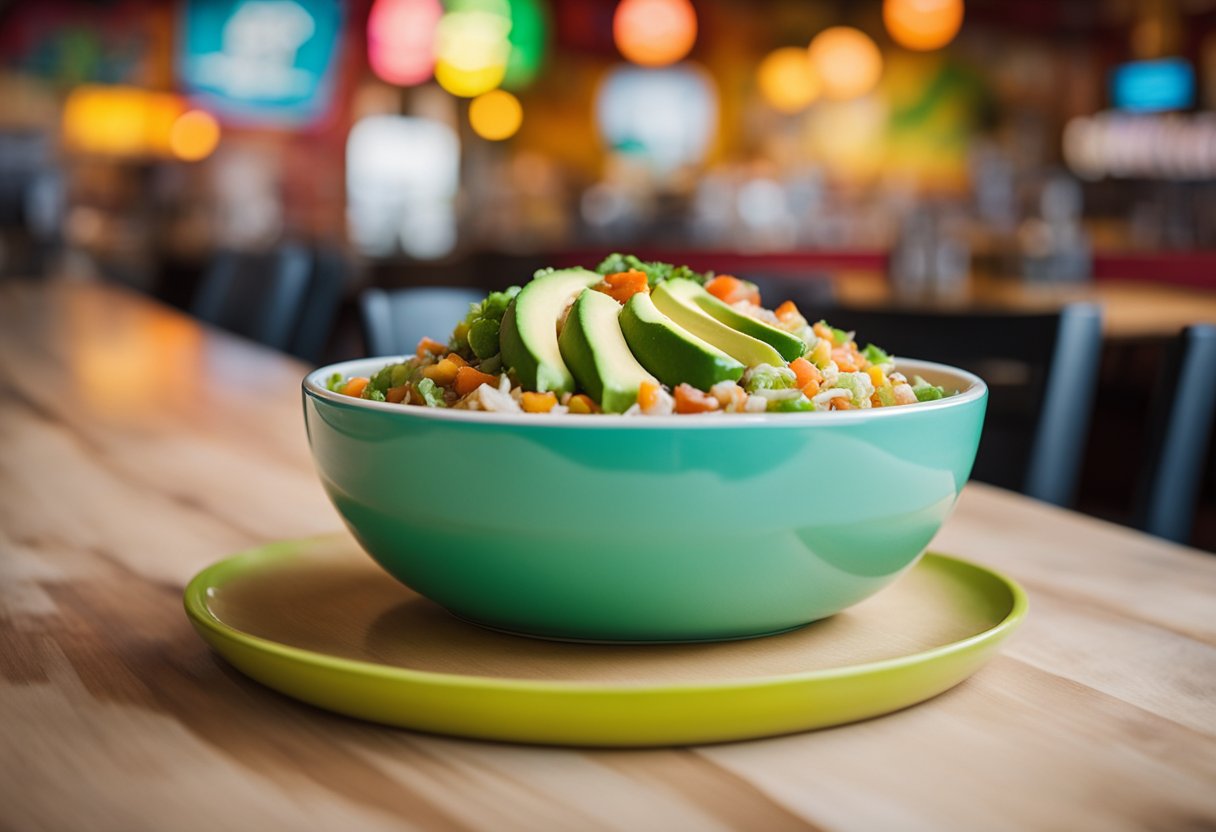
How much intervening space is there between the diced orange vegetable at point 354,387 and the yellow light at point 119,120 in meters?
9.26

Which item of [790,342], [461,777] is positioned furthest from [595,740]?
[790,342]

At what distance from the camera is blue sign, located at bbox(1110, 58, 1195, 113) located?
35.1ft

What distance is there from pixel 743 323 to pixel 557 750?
216mm

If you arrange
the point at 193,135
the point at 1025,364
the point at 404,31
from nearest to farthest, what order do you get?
the point at 1025,364, the point at 404,31, the point at 193,135

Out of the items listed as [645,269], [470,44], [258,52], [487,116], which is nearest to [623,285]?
[645,269]

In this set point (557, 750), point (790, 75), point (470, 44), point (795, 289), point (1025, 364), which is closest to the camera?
point (557, 750)

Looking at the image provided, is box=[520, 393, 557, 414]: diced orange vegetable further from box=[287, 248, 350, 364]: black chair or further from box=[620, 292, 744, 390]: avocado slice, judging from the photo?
box=[287, 248, 350, 364]: black chair

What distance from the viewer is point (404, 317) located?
1.94 meters

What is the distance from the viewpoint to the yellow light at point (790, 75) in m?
10.4

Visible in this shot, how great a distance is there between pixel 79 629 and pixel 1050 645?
47 centimetres

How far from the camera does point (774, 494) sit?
20.0 inches

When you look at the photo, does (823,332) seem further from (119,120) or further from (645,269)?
(119,120)

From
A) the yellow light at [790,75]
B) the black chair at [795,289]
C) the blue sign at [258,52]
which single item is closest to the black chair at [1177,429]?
the black chair at [795,289]

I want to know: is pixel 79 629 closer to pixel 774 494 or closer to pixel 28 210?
pixel 774 494
